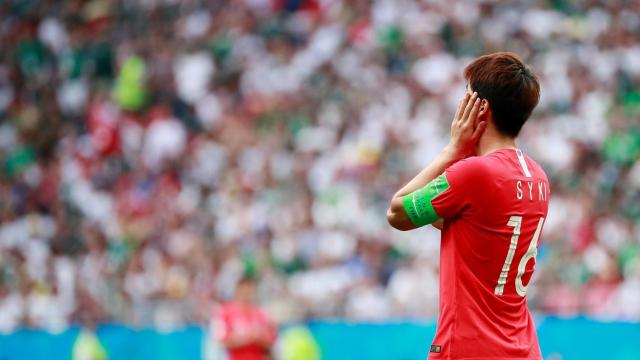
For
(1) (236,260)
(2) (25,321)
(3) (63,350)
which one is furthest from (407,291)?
(2) (25,321)

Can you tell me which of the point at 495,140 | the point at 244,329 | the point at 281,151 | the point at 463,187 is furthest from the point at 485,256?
the point at 281,151

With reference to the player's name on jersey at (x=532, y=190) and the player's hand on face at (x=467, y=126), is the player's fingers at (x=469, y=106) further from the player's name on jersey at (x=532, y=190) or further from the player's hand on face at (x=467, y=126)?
the player's name on jersey at (x=532, y=190)

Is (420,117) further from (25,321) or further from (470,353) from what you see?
(470,353)

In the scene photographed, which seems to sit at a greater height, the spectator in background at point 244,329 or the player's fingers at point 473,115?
the spectator in background at point 244,329

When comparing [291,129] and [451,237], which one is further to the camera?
[291,129]

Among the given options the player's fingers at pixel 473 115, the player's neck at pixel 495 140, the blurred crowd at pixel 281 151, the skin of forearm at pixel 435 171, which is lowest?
the skin of forearm at pixel 435 171

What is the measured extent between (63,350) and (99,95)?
5.47 metres

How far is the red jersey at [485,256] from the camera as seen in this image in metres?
4.12

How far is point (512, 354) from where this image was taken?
4.13m

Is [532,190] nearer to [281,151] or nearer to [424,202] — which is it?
[424,202]

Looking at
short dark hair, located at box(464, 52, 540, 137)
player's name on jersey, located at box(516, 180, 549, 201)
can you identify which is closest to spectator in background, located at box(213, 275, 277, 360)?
player's name on jersey, located at box(516, 180, 549, 201)

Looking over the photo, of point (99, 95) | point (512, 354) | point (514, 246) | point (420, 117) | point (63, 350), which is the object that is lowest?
point (512, 354)

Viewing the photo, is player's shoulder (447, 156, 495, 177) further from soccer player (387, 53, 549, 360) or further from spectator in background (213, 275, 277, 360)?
spectator in background (213, 275, 277, 360)

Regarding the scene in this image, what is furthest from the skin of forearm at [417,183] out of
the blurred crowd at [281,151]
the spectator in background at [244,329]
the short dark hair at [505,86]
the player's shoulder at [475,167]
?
the blurred crowd at [281,151]
